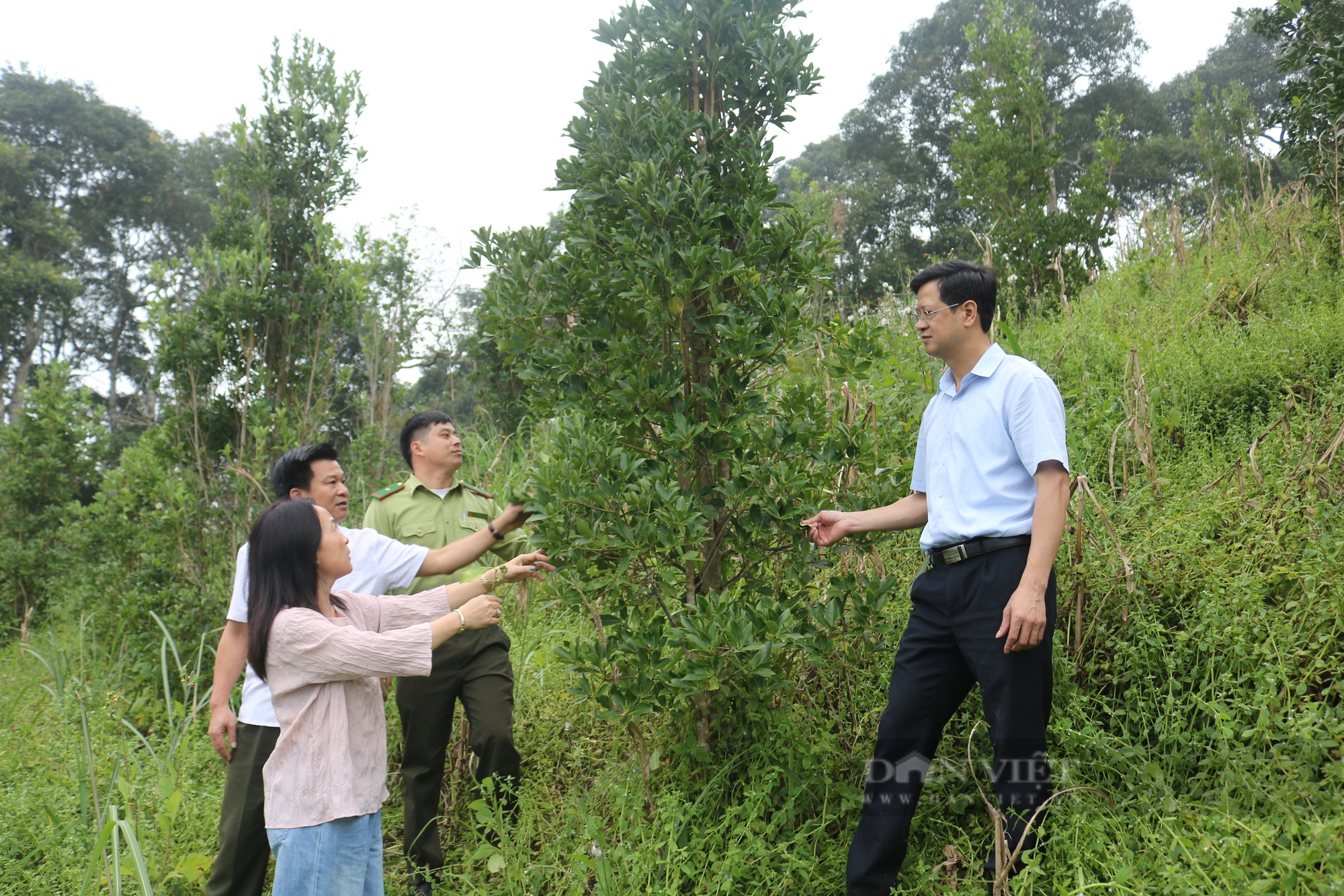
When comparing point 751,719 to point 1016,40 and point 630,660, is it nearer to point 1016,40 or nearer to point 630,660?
point 630,660

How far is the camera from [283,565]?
8.11 feet

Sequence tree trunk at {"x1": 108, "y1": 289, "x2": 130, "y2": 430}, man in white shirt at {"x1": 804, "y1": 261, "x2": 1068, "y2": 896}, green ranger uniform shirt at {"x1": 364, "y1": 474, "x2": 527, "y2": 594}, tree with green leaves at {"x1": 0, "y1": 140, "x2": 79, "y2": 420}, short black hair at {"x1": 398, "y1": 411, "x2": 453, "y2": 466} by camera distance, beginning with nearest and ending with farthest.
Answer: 1. man in white shirt at {"x1": 804, "y1": 261, "x2": 1068, "y2": 896}
2. green ranger uniform shirt at {"x1": 364, "y1": 474, "x2": 527, "y2": 594}
3. short black hair at {"x1": 398, "y1": 411, "x2": 453, "y2": 466}
4. tree with green leaves at {"x1": 0, "y1": 140, "x2": 79, "y2": 420}
5. tree trunk at {"x1": 108, "y1": 289, "x2": 130, "y2": 430}

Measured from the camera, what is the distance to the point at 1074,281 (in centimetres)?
695

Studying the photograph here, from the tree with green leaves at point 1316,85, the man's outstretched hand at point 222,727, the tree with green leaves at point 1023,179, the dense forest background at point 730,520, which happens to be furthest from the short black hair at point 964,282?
the tree with green leaves at point 1023,179

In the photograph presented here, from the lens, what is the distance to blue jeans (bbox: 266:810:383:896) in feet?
7.53

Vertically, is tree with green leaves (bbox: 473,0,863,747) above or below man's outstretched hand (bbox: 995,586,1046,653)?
above

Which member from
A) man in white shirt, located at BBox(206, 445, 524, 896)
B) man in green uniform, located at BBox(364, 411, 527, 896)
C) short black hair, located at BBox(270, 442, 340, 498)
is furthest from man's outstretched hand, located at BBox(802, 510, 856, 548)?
short black hair, located at BBox(270, 442, 340, 498)

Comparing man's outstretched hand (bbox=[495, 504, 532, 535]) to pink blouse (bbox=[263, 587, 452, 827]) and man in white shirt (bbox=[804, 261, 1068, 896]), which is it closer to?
pink blouse (bbox=[263, 587, 452, 827])

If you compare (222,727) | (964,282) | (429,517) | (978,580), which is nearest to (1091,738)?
(978,580)

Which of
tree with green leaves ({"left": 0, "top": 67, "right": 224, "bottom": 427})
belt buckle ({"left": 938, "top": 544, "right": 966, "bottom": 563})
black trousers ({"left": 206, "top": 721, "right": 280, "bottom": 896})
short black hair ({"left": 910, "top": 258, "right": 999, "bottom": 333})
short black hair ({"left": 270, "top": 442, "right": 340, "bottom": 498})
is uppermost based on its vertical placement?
tree with green leaves ({"left": 0, "top": 67, "right": 224, "bottom": 427})

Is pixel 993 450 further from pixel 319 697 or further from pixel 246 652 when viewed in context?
pixel 246 652

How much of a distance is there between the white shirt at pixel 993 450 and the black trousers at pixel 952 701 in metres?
0.11

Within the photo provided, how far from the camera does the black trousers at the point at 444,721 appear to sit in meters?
3.40

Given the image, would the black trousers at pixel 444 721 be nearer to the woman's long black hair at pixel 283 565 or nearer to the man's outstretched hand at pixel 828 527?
the woman's long black hair at pixel 283 565
